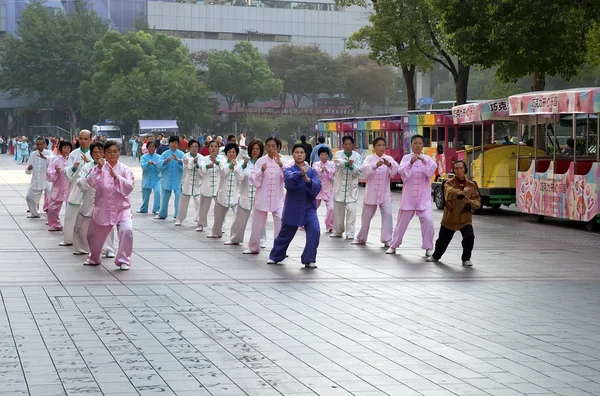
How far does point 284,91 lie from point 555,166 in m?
66.9

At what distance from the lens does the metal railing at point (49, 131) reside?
88062 millimetres

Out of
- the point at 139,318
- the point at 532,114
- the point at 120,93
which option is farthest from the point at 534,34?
the point at 120,93

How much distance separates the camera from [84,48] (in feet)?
266

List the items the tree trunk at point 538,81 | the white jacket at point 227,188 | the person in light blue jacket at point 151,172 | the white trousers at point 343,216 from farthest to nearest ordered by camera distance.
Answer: the tree trunk at point 538,81 < the person in light blue jacket at point 151,172 < the white trousers at point 343,216 < the white jacket at point 227,188

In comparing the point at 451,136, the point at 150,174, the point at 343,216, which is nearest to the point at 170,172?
the point at 150,174

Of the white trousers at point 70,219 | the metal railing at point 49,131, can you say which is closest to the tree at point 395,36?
the white trousers at point 70,219

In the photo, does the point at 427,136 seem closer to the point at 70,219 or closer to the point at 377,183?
the point at 377,183

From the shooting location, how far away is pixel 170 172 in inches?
821

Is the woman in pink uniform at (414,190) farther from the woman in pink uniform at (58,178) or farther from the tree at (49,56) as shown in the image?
the tree at (49,56)

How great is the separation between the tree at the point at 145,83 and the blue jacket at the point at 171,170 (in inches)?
2020

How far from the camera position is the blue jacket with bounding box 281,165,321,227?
13.0m

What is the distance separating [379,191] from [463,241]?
2601 millimetres

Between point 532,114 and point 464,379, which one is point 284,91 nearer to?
point 532,114

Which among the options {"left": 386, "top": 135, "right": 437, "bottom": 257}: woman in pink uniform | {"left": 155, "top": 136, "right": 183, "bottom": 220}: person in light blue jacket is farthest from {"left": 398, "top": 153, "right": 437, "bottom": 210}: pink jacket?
Result: {"left": 155, "top": 136, "right": 183, "bottom": 220}: person in light blue jacket
